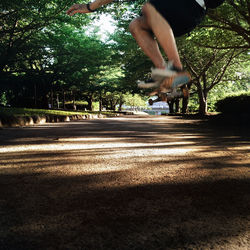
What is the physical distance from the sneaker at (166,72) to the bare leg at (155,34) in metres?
0.05

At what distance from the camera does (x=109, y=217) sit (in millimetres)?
1158

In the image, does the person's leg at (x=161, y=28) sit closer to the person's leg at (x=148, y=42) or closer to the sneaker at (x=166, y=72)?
the sneaker at (x=166, y=72)

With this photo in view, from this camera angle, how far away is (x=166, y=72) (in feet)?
6.35

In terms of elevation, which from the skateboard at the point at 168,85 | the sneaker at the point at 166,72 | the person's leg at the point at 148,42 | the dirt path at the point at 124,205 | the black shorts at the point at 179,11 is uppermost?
the black shorts at the point at 179,11

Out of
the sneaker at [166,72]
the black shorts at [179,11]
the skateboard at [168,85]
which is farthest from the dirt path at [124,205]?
the black shorts at [179,11]

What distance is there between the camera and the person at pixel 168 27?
194 cm

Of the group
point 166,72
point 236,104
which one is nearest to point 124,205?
point 166,72

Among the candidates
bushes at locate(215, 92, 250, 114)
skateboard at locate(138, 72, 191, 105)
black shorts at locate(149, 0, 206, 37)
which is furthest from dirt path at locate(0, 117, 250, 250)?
bushes at locate(215, 92, 250, 114)

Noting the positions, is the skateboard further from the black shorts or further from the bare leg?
the black shorts

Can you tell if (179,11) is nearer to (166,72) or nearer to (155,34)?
(155,34)

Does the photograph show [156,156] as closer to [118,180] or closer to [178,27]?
[118,180]

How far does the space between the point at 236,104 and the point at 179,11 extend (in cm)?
1045

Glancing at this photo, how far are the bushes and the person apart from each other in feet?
30.5

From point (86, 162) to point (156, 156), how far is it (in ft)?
2.88
